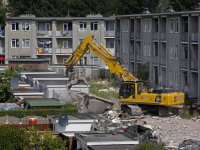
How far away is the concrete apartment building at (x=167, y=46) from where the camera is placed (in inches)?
1805

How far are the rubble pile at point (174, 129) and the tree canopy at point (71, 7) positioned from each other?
60531mm

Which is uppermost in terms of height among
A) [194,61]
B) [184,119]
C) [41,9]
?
[41,9]

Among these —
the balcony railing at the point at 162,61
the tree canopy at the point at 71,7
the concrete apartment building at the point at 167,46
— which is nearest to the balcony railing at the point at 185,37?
the concrete apartment building at the point at 167,46

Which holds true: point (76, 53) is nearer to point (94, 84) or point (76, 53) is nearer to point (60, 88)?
point (60, 88)

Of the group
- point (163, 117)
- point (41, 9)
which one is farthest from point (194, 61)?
point (41, 9)

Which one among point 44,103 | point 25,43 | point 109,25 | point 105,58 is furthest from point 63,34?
point 44,103

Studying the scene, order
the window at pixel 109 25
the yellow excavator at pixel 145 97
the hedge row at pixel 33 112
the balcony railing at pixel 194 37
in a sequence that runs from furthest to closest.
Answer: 1. the window at pixel 109 25
2. the balcony railing at pixel 194 37
3. the yellow excavator at pixel 145 97
4. the hedge row at pixel 33 112

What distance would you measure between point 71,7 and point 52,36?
919 inches

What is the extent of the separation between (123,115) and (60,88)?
19.1ft

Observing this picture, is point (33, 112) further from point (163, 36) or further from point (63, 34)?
point (63, 34)

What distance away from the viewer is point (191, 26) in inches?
1817

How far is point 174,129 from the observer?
33281mm

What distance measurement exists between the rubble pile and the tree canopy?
6053 centimetres

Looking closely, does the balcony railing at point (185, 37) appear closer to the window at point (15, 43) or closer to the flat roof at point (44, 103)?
the flat roof at point (44, 103)
